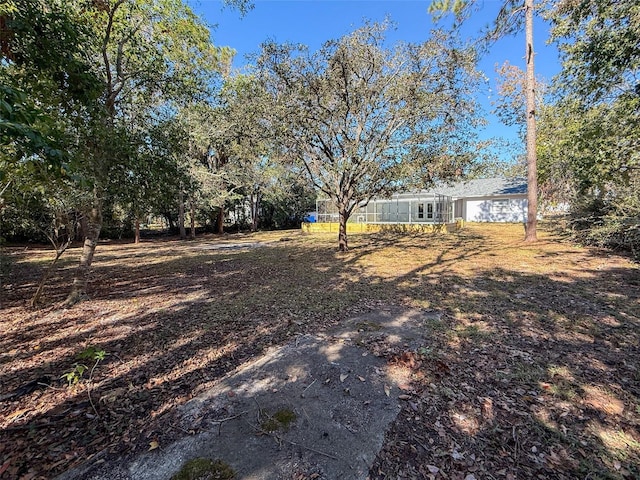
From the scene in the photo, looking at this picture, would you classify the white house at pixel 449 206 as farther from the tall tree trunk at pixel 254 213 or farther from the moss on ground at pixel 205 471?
the moss on ground at pixel 205 471

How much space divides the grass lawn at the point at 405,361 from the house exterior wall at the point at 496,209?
19.4 m

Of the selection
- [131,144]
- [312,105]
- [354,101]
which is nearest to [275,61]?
[312,105]

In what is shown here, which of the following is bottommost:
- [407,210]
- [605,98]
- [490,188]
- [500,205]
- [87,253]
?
[87,253]

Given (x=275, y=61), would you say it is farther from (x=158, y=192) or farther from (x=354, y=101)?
(x=158, y=192)

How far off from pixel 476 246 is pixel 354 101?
6930 millimetres

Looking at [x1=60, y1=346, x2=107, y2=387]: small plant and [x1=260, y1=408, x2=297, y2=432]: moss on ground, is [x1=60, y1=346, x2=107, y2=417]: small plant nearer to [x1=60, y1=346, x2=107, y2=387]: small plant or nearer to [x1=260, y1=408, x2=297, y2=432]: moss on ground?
[x1=60, y1=346, x2=107, y2=387]: small plant

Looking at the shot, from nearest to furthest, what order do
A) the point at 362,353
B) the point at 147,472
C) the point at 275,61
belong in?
the point at 147,472 < the point at 362,353 < the point at 275,61

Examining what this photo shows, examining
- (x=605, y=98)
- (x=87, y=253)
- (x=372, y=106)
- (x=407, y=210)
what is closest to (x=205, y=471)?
(x=87, y=253)

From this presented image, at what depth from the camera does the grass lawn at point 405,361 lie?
1.84 m

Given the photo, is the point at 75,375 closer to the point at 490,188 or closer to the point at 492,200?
the point at 492,200

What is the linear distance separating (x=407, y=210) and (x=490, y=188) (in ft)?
36.7

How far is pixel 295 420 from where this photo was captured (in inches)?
81.3

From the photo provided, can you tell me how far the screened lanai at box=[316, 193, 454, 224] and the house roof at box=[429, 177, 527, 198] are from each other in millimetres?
5150

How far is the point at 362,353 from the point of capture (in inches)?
119
